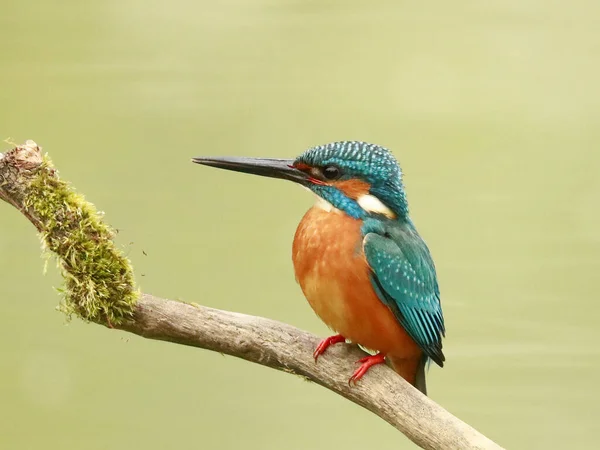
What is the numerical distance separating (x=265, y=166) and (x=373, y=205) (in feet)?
1.12

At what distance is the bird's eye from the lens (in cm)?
213

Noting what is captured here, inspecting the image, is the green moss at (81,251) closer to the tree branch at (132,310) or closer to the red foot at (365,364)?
the tree branch at (132,310)

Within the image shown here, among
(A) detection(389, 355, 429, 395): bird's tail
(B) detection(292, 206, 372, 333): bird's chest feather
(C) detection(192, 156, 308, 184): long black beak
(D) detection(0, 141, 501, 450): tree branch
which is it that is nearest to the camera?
(D) detection(0, 141, 501, 450): tree branch

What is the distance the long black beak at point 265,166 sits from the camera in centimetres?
216

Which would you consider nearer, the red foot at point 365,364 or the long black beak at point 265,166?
the red foot at point 365,364

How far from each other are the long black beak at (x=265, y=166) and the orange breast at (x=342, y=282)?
5.1 inches

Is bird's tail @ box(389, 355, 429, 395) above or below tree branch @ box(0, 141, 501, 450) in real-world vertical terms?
above

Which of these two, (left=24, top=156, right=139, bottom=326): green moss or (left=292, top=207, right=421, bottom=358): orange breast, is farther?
(left=292, top=207, right=421, bottom=358): orange breast

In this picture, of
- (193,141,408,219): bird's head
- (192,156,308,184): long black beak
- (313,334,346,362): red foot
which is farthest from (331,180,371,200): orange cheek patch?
(313,334,346,362): red foot

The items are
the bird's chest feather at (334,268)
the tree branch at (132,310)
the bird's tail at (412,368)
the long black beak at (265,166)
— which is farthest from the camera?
the bird's tail at (412,368)

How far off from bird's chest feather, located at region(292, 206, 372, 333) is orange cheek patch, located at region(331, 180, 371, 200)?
67 mm

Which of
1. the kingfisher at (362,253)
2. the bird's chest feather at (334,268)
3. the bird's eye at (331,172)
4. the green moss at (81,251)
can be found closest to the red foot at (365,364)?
the kingfisher at (362,253)

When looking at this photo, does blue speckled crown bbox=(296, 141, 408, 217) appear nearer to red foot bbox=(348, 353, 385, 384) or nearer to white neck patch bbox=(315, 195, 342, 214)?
white neck patch bbox=(315, 195, 342, 214)

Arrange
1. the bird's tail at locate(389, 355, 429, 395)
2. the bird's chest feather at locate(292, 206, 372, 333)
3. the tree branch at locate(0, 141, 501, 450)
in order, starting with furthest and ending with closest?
the bird's tail at locate(389, 355, 429, 395)
the bird's chest feather at locate(292, 206, 372, 333)
the tree branch at locate(0, 141, 501, 450)
